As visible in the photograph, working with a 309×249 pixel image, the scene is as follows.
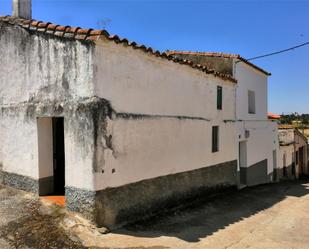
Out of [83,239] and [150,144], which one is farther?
[150,144]

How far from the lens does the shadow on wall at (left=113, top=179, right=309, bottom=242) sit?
321 inches

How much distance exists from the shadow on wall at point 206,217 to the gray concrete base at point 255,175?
3.54ft

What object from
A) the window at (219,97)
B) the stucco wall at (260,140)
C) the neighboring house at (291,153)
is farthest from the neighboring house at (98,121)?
the neighboring house at (291,153)

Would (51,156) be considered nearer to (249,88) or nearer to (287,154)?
(249,88)

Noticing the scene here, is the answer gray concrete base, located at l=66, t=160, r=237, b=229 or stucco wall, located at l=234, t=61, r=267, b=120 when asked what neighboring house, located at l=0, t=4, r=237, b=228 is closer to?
gray concrete base, located at l=66, t=160, r=237, b=229

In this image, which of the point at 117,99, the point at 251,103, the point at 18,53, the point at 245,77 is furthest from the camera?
the point at 251,103

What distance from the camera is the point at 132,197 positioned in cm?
845

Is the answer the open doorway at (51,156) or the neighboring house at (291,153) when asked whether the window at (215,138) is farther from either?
the neighboring house at (291,153)

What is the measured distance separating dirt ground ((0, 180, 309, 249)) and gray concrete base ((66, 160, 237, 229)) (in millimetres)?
250

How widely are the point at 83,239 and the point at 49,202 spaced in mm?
1878

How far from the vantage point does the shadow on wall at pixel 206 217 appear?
8.16 m

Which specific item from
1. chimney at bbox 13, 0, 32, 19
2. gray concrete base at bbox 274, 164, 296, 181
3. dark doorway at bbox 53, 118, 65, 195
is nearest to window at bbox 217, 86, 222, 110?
dark doorway at bbox 53, 118, 65, 195

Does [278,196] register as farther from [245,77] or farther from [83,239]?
[83,239]

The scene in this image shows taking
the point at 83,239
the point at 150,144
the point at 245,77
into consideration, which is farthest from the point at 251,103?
the point at 83,239
